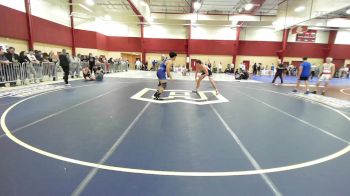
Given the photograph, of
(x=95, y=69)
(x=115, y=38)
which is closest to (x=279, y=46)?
(x=115, y=38)

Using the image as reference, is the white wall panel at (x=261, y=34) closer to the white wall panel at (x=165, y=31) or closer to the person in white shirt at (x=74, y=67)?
the white wall panel at (x=165, y=31)

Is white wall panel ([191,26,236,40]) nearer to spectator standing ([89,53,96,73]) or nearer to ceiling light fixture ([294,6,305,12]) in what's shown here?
ceiling light fixture ([294,6,305,12])

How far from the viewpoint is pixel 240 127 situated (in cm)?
518

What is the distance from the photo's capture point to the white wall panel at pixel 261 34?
32.0 meters

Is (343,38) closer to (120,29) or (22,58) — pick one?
(120,29)

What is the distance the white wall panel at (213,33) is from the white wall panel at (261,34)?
1755mm

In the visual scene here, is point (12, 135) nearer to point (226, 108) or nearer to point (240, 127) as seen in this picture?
point (240, 127)

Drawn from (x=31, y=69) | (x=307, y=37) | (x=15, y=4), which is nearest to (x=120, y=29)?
(x=15, y=4)

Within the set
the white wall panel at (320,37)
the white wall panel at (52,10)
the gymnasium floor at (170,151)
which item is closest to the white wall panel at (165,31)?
the white wall panel at (52,10)

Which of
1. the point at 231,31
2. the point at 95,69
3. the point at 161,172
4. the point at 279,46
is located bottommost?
the point at 161,172

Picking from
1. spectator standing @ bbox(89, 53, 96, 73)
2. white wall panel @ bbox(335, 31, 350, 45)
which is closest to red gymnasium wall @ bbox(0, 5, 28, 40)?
spectator standing @ bbox(89, 53, 96, 73)

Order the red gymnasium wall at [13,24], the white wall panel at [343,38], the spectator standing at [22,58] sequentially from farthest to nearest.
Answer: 1. the white wall panel at [343,38]
2. the red gymnasium wall at [13,24]
3. the spectator standing at [22,58]

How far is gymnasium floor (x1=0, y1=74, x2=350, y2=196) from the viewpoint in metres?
2.74

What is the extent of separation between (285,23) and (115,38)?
2223cm
